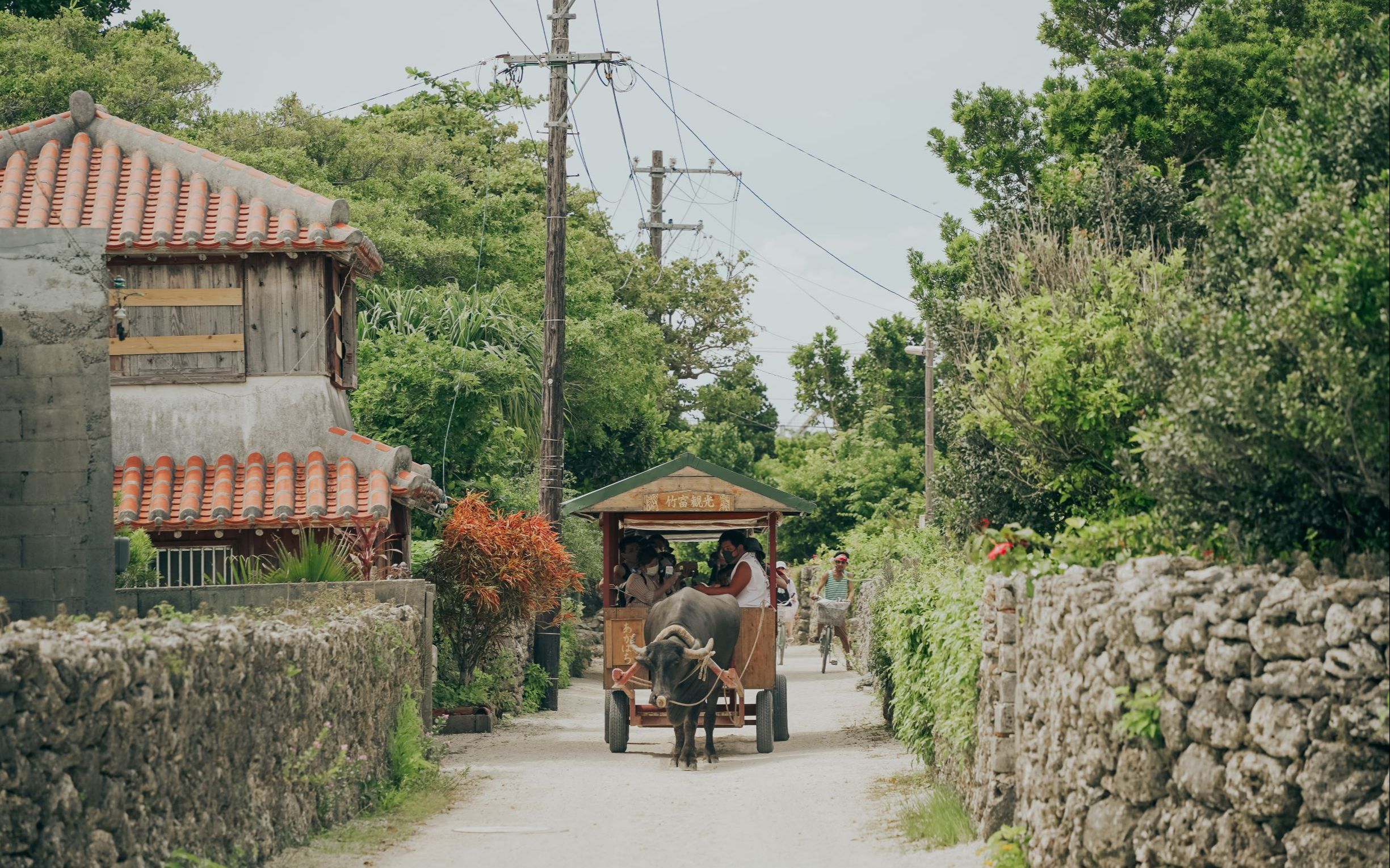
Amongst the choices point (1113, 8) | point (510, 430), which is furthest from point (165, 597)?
point (1113, 8)

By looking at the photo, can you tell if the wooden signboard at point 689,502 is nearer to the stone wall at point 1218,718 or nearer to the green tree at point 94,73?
the stone wall at point 1218,718

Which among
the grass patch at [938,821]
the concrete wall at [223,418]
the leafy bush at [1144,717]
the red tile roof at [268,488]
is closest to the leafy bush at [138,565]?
the red tile roof at [268,488]

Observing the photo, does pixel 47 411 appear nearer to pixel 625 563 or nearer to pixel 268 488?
pixel 268 488

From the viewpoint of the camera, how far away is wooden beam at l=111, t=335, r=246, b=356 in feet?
60.2

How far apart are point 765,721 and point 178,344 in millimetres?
8156

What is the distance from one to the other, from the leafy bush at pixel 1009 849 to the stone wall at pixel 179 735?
4.44 m

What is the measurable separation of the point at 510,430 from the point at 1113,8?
530 inches

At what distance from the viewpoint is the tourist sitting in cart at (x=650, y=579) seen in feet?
56.7

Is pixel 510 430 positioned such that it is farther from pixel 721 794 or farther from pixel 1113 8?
pixel 721 794

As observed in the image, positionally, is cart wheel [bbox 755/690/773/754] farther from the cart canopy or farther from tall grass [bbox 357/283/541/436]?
tall grass [bbox 357/283/541/436]

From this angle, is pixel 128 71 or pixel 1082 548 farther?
pixel 128 71

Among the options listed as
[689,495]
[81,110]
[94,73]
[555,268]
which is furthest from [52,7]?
[689,495]

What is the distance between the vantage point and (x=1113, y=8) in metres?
27.5

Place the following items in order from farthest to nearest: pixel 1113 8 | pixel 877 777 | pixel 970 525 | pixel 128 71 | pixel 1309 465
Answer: pixel 128 71 → pixel 1113 8 → pixel 970 525 → pixel 877 777 → pixel 1309 465
